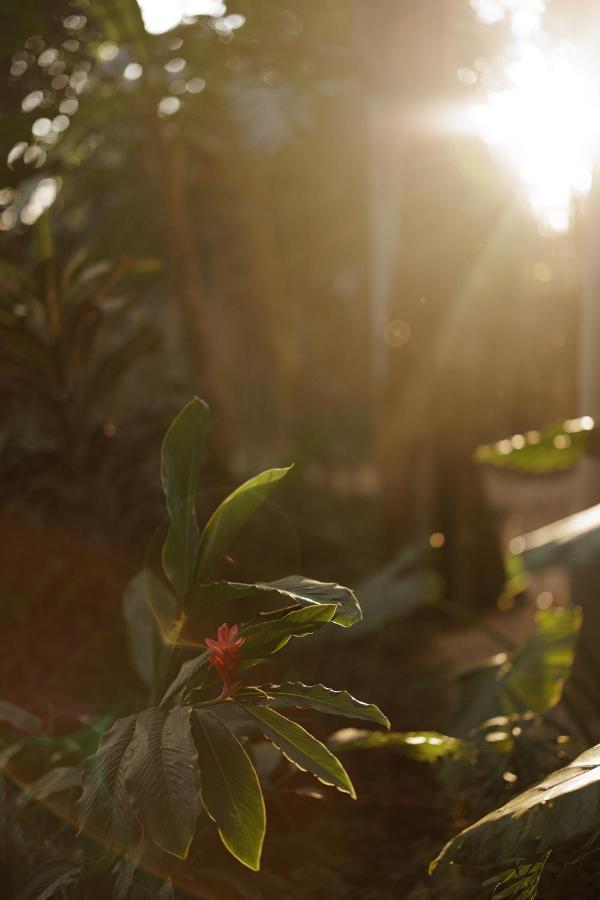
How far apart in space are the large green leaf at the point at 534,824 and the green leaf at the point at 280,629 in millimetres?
407

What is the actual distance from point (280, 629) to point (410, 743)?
2.11 feet

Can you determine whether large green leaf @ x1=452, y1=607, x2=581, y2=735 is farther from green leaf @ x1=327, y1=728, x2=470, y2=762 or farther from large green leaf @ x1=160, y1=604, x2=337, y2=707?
large green leaf @ x1=160, y1=604, x2=337, y2=707

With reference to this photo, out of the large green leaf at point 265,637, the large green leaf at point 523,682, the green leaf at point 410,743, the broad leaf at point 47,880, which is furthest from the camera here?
the large green leaf at point 523,682

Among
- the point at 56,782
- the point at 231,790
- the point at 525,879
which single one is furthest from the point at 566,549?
the point at 56,782

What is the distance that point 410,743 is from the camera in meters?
2.20

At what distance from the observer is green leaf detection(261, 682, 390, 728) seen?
1.59 m

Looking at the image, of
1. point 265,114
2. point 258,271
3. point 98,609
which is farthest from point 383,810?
point 265,114

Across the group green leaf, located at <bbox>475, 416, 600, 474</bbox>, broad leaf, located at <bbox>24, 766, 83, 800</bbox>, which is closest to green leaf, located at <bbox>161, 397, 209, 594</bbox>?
broad leaf, located at <bbox>24, 766, 83, 800</bbox>

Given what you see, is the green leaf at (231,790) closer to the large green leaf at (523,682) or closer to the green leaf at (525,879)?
the green leaf at (525,879)

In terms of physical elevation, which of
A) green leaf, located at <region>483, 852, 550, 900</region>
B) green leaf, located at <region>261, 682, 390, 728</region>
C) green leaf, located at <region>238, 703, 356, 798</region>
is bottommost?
green leaf, located at <region>483, 852, 550, 900</region>

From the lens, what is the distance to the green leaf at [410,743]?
2.19m

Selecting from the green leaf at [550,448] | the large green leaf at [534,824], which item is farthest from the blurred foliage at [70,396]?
the large green leaf at [534,824]

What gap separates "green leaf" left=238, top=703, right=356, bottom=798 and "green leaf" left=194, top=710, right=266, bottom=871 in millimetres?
58

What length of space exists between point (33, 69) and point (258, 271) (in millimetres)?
4630
